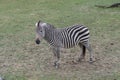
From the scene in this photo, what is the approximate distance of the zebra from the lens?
806 cm

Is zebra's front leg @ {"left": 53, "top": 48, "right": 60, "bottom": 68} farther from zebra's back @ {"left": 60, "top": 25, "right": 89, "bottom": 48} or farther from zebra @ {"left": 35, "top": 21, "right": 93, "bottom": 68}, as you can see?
zebra's back @ {"left": 60, "top": 25, "right": 89, "bottom": 48}

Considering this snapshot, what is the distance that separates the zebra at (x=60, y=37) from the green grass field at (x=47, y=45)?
1.39 feet

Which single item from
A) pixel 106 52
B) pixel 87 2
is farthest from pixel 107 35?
pixel 87 2

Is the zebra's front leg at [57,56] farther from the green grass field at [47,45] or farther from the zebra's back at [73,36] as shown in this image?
the zebra's back at [73,36]

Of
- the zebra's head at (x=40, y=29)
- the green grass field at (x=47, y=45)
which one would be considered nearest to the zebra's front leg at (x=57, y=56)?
the green grass field at (x=47, y=45)

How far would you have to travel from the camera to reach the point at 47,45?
1022 centimetres

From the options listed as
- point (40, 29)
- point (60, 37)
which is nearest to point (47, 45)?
point (60, 37)

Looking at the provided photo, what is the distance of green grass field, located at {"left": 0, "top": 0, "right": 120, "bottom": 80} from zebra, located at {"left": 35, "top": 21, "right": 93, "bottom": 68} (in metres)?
0.42

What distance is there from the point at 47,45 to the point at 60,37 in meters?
1.92

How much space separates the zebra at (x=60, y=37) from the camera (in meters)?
8.06

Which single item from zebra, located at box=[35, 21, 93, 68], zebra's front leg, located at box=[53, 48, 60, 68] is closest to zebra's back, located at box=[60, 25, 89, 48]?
zebra, located at box=[35, 21, 93, 68]

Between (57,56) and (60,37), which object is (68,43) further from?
(57,56)

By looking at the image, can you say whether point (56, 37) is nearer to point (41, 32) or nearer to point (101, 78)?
point (41, 32)

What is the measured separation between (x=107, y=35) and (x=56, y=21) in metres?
2.81
